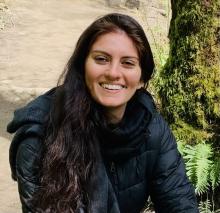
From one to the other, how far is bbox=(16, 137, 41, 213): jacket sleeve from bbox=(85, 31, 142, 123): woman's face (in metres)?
0.36

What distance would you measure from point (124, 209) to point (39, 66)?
4.60 m

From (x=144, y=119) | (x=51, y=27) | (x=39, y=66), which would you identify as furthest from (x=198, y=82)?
(x=51, y=27)

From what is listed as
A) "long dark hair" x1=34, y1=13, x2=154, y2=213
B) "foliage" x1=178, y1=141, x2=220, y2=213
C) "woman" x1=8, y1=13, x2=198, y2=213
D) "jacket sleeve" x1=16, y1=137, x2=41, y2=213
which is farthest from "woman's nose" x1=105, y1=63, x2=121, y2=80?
"foliage" x1=178, y1=141, x2=220, y2=213

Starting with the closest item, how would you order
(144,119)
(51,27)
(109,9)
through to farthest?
(144,119) → (51,27) → (109,9)

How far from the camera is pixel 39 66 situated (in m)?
7.06

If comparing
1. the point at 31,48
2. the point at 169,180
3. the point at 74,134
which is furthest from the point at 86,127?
the point at 31,48

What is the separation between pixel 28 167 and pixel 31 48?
18.6 ft

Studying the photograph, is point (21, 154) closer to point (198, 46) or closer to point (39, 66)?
point (198, 46)

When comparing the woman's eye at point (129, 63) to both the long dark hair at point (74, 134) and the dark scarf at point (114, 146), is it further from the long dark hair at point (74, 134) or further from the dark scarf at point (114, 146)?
the dark scarf at point (114, 146)

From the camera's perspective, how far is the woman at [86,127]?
236 cm

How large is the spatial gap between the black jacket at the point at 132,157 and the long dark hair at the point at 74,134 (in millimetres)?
59

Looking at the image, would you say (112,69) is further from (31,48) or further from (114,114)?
(31,48)

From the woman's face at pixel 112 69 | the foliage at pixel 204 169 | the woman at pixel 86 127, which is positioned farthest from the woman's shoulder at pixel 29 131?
the foliage at pixel 204 169

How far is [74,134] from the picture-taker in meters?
2.41
